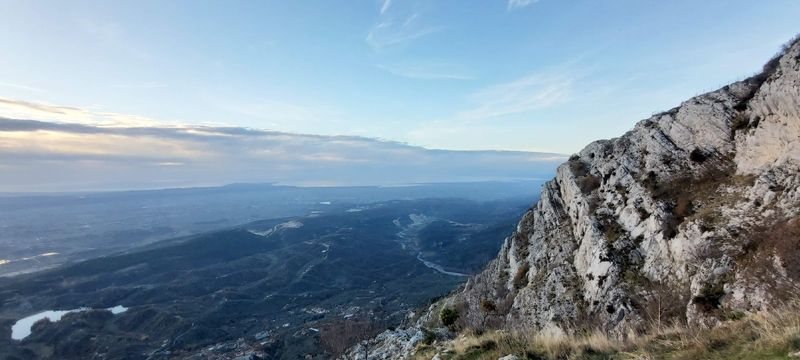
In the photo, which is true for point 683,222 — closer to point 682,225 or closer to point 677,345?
point 682,225

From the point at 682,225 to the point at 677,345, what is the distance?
91.9 ft

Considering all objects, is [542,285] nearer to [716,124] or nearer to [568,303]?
[568,303]

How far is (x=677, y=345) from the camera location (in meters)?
13.0

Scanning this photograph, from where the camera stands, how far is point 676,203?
39.9 m

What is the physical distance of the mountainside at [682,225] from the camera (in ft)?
96.4

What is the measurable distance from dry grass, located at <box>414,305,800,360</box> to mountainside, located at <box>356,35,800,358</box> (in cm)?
564

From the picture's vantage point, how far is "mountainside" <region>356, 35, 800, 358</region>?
96.4 feet

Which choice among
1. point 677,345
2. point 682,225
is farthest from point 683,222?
point 677,345

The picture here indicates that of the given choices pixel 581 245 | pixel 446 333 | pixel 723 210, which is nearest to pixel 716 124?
pixel 723 210

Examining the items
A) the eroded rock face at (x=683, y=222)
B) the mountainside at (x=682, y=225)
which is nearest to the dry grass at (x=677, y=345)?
the mountainside at (x=682, y=225)

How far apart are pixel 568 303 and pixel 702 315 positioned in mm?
15556

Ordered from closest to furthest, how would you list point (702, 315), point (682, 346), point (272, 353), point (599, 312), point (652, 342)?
point (682, 346), point (652, 342), point (702, 315), point (599, 312), point (272, 353)

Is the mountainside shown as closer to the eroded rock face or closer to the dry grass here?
the eroded rock face

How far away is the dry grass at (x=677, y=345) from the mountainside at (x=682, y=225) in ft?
18.5
